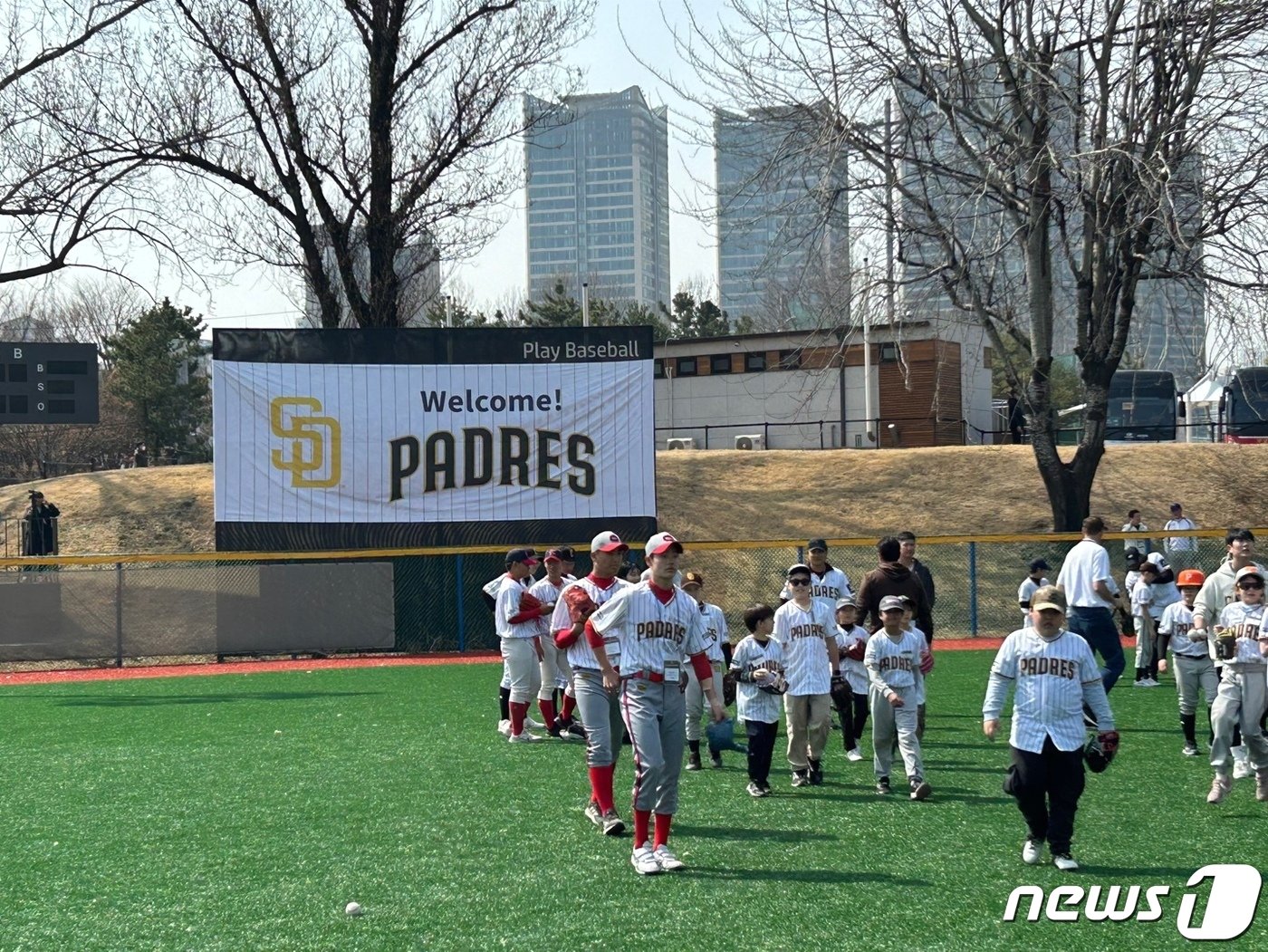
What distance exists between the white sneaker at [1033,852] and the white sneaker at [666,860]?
193 centimetres

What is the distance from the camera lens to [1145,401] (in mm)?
41906

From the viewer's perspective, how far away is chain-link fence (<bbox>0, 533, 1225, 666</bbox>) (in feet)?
74.1

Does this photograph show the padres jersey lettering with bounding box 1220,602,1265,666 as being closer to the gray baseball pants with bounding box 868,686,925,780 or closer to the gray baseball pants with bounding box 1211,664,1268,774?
the gray baseball pants with bounding box 1211,664,1268,774

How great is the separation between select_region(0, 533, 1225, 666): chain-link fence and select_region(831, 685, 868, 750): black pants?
34.7 ft

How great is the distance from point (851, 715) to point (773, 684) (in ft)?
7.52

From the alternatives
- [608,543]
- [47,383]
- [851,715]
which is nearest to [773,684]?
[608,543]

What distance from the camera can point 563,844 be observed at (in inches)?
339

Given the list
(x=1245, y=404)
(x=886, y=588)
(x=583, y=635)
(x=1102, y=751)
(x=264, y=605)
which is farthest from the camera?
(x=1245, y=404)

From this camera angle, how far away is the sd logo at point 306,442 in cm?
2356

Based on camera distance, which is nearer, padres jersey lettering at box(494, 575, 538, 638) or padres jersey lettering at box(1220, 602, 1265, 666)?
padres jersey lettering at box(1220, 602, 1265, 666)

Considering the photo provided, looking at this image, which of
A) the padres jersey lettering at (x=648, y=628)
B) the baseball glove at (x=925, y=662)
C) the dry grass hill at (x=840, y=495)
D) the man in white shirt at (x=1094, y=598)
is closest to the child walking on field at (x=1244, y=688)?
the baseball glove at (x=925, y=662)

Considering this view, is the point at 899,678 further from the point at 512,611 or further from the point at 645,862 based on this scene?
the point at 512,611

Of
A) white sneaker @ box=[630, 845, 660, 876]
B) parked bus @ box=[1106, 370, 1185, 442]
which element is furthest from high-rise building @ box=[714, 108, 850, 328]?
parked bus @ box=[1106, 370, 1185, 442]

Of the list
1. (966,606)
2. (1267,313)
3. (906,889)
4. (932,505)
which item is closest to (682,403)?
(932,505)
